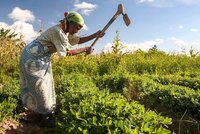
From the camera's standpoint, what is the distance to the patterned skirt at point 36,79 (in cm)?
515

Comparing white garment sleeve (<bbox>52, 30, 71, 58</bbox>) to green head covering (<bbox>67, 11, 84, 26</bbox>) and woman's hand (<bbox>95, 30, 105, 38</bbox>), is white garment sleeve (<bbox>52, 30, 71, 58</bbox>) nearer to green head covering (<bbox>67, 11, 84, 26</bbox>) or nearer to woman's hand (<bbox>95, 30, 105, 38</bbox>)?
green head covering (<bbox>67, 11, 84, 26</bbox>)

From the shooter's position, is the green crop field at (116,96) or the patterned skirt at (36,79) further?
the patterned skirt at (36,79)

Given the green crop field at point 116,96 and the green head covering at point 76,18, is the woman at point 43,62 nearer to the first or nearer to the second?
the green head covering at point 76,18

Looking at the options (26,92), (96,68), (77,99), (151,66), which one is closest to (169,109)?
(77,99)

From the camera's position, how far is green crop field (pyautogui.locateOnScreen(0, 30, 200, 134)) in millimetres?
3854

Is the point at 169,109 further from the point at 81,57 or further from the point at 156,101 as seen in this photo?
the point at 81,57

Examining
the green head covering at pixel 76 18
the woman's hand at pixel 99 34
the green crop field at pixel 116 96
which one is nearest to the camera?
the green crop field at pixel 116 96

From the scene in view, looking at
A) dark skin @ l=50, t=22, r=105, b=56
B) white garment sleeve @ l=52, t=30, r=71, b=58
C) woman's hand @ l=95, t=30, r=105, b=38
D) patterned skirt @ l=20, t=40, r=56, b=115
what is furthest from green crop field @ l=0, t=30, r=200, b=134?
woman's hand @ l=95, t=30, r=105, b=38

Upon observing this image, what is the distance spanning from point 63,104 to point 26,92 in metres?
0.54

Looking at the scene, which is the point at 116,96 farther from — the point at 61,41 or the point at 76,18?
the point at 76,18

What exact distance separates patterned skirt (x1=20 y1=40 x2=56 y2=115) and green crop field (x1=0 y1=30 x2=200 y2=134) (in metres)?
0.22

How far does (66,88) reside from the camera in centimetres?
627

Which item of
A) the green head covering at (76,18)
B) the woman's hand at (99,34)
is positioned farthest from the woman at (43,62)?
the woman's hand at (99,34)

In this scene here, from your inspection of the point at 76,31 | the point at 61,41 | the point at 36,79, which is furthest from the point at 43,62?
the point at 76,31
